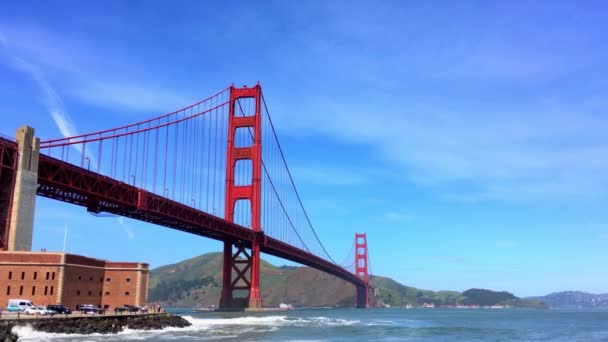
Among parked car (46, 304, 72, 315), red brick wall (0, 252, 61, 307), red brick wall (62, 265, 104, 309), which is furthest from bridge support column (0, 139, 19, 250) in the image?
parked car (46, 304, 72, 315)

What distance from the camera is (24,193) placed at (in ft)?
142

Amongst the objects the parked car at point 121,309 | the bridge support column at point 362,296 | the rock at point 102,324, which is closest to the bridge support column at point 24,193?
the rock at point 102,324

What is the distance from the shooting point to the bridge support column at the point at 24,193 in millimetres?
42406

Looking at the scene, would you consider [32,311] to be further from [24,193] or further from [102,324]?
[24,193]

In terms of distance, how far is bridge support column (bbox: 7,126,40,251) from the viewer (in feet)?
139

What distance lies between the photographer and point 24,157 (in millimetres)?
43906

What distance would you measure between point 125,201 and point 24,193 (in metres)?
15.5

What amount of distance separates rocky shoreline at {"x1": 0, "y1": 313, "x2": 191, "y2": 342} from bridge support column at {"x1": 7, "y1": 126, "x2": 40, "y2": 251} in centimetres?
725

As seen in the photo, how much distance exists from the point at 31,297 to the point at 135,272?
512 inches

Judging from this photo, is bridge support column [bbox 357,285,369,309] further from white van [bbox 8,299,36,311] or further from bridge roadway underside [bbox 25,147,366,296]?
white van [bbox 8,299,36,311]

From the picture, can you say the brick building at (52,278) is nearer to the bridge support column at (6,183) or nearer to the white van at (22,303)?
the white van at (22,303)

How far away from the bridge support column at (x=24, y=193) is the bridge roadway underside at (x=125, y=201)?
259cm

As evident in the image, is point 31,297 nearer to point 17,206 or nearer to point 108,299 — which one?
point 17,206

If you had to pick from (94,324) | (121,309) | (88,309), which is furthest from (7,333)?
(121,309)
